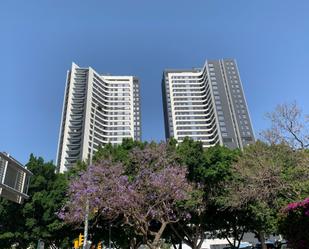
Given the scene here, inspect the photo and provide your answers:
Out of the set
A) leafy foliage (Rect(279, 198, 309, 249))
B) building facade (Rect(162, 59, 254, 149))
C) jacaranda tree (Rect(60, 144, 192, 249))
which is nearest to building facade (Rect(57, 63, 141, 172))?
building facade (Rect(162, 59, 254, 149))

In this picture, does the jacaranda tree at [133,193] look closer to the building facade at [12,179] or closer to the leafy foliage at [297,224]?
the leafy foliage at [297,224]

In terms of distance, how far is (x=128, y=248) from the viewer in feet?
91.7

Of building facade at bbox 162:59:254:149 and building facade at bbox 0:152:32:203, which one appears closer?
building facade at bbox 0:152:32:203

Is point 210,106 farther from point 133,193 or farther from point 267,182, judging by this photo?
point 133,193

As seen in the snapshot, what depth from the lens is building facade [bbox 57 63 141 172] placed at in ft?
328

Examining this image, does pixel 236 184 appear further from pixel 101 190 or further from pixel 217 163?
pixel 101 190

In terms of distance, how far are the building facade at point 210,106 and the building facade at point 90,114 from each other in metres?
18.2

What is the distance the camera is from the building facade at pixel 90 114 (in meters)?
100

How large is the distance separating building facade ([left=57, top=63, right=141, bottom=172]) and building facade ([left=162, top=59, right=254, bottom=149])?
18204 mm

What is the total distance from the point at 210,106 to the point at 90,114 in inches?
1869

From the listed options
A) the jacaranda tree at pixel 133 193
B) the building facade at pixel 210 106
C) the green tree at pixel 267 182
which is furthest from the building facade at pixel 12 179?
the building facade at pixel 210 106

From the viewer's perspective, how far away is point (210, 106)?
11500 cm

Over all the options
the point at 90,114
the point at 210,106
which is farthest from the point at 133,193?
the point at 210,106

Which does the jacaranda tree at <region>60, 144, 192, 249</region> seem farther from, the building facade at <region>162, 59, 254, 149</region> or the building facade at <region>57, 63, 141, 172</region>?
the building facade at <region>162, 59, 254, 149</region>
